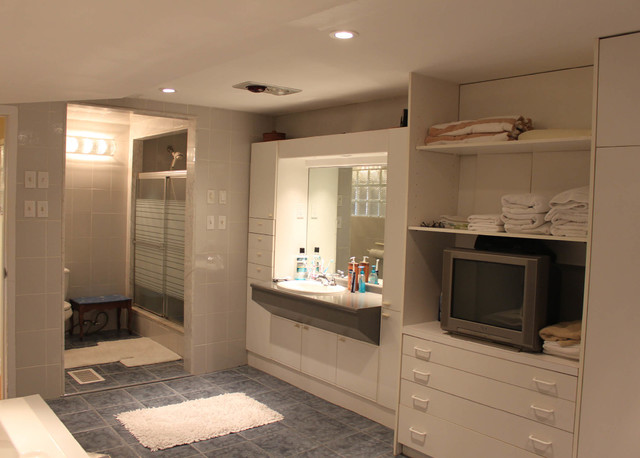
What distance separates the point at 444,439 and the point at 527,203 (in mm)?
1390

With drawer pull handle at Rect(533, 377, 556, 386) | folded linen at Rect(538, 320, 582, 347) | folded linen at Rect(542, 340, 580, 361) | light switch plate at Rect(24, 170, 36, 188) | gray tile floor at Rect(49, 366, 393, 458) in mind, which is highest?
light switch plate at Rect(24, 170, 36, 188)

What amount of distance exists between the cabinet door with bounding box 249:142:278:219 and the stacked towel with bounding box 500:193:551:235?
7.44ft

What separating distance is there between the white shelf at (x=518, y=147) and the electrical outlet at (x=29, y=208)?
2.65 m

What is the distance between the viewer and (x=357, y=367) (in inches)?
156

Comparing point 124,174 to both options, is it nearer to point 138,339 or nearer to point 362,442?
point 138,339

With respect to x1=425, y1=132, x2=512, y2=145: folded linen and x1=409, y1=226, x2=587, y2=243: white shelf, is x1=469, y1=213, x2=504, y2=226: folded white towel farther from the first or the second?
x1=425, y1=132, x2=512, y2=145: folded linen

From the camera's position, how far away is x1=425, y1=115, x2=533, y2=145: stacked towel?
3008 mm

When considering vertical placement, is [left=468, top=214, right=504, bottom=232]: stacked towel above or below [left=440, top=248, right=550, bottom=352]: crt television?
above

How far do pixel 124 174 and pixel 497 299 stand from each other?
4652 millimetres

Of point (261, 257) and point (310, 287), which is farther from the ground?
point (261, 257)

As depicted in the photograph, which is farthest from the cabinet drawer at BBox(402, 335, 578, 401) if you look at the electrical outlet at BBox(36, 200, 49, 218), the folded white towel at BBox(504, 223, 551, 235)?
the electrical outlet at BBox(36, 200, 49, 218)

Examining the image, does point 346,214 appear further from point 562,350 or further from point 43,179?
point 43,179

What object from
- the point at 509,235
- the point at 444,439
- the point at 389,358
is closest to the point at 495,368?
the point at 444,439

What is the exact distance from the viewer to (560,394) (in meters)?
2.65
